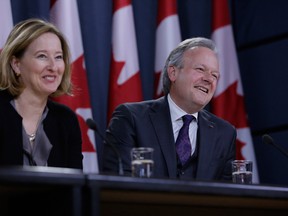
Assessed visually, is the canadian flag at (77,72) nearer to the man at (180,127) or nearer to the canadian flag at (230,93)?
the man at (180,127)

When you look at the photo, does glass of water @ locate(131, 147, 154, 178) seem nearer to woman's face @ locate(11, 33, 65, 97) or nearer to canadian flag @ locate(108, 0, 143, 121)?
woman's face @ locate(11, 33, 65, 97)

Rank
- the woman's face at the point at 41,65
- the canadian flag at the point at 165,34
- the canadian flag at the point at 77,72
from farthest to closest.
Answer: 1. the canadian flag at the point at 165,34
2. the canadian flag at the point at 77,72
3. the woman's face at the point at 41,65

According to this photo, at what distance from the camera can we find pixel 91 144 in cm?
402

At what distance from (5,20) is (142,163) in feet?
5.93

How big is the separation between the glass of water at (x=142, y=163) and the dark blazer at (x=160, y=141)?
0.81 m

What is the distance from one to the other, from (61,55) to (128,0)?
4.39 feet

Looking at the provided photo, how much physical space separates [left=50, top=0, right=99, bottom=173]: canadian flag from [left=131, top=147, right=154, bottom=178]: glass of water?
1.69 meters

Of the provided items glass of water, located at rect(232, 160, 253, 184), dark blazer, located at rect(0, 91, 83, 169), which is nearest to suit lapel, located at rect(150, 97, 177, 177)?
dark blazer, located at rect(0, 91, 83, 169)

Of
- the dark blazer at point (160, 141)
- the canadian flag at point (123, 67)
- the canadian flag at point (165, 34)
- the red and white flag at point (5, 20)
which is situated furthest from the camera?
the canadian flag at point (165, 34)

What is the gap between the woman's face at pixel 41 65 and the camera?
10.1 feet

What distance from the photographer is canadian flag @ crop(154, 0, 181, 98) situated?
452cm

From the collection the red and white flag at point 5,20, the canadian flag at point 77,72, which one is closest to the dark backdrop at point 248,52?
the canadian flag at point 77,72

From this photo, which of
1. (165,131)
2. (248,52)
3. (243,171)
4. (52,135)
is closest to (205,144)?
(165,131)

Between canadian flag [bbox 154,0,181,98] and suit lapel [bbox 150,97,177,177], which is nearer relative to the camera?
suit lapel [bbox 150,97,177,177]
